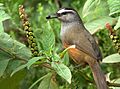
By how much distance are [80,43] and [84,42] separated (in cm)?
4

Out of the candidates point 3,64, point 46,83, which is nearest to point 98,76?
point 46,83

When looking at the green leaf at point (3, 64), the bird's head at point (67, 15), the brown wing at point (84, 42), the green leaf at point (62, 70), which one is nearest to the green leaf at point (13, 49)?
the green leaf at point (3, 64)

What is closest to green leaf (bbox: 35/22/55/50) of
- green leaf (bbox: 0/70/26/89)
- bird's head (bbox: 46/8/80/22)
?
green leaf (bbox: 0/70/26/89)

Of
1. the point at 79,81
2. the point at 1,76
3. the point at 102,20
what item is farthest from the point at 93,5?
the point at 1,76

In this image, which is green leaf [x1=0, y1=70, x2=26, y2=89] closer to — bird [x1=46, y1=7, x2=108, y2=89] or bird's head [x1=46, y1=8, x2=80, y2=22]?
bird [x1=46, y1=7, x2=108, y2=89]

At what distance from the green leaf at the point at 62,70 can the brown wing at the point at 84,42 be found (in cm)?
87

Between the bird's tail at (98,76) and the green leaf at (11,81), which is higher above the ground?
the green leaf at (11,81)

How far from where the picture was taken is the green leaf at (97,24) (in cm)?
375

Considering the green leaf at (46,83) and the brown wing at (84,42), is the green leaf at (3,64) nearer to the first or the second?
the green leaf at (46,83)

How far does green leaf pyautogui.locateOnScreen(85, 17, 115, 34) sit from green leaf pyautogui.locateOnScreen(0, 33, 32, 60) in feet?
2.52

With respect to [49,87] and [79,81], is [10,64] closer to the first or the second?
[49,87]

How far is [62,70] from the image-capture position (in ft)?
9.27

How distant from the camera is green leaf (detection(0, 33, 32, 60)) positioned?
321 centimetres

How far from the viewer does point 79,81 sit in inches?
129
